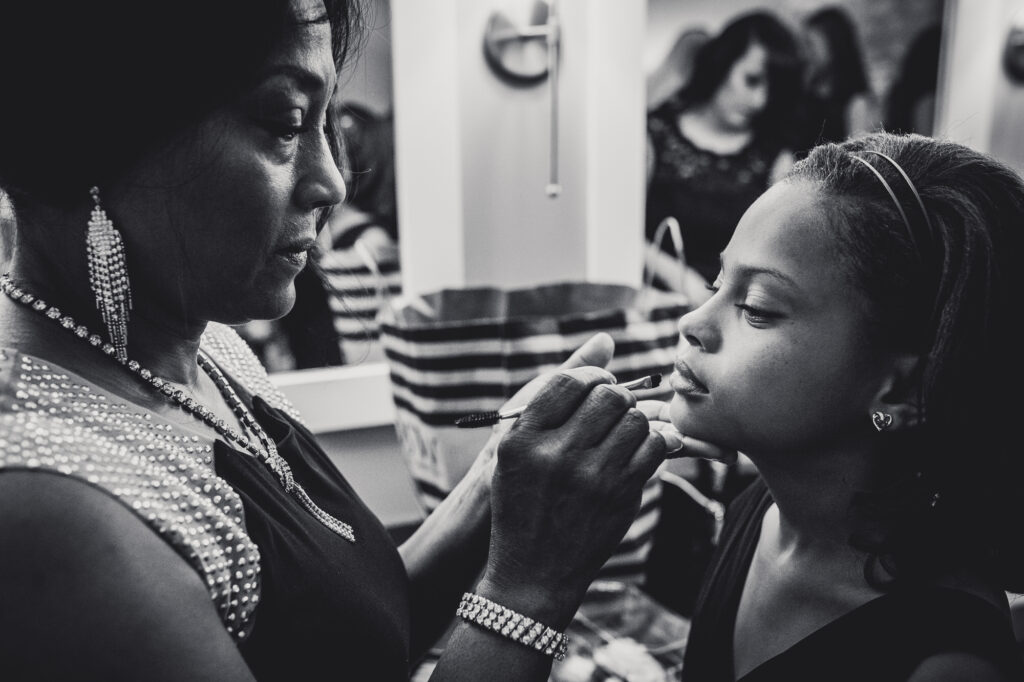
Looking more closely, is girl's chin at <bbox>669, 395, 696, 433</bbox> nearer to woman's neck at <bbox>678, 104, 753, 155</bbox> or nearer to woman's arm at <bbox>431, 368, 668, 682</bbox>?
→ woman's arm at <bbox>431, 368, 668, 682</bbox>

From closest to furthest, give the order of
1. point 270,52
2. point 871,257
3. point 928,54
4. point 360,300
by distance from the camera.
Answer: point 270,52, point 871,257, point 360,300, point 928,54

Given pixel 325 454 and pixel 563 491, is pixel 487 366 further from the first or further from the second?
pixel 563 491

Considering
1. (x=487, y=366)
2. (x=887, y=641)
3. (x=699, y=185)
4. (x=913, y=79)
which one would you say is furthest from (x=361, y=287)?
(x=913, y=79)

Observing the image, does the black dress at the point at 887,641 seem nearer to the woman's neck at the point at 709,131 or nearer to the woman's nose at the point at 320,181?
the woman's nose at the point at 320,181

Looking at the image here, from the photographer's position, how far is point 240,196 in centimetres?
74

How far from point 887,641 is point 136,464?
73 centimetres

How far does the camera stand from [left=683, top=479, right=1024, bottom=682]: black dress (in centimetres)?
78

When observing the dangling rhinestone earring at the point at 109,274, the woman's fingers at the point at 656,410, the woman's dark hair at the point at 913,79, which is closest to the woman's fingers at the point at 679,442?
the woman's fingers at the point at 656,410

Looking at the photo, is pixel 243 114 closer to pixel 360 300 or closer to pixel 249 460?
pixel 249 460

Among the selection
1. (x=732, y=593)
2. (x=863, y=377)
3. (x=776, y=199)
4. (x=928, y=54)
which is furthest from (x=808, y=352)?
(x=928, y=54)

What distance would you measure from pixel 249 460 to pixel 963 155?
0.83 meters

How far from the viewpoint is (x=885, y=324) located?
2.83ft

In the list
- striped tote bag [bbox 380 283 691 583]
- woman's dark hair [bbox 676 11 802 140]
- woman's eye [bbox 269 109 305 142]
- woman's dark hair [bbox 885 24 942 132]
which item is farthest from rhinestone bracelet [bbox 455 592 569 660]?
woman's dark hair [bbox 885 24 942 132]

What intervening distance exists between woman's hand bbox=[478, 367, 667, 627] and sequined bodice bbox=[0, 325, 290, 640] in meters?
0.24
